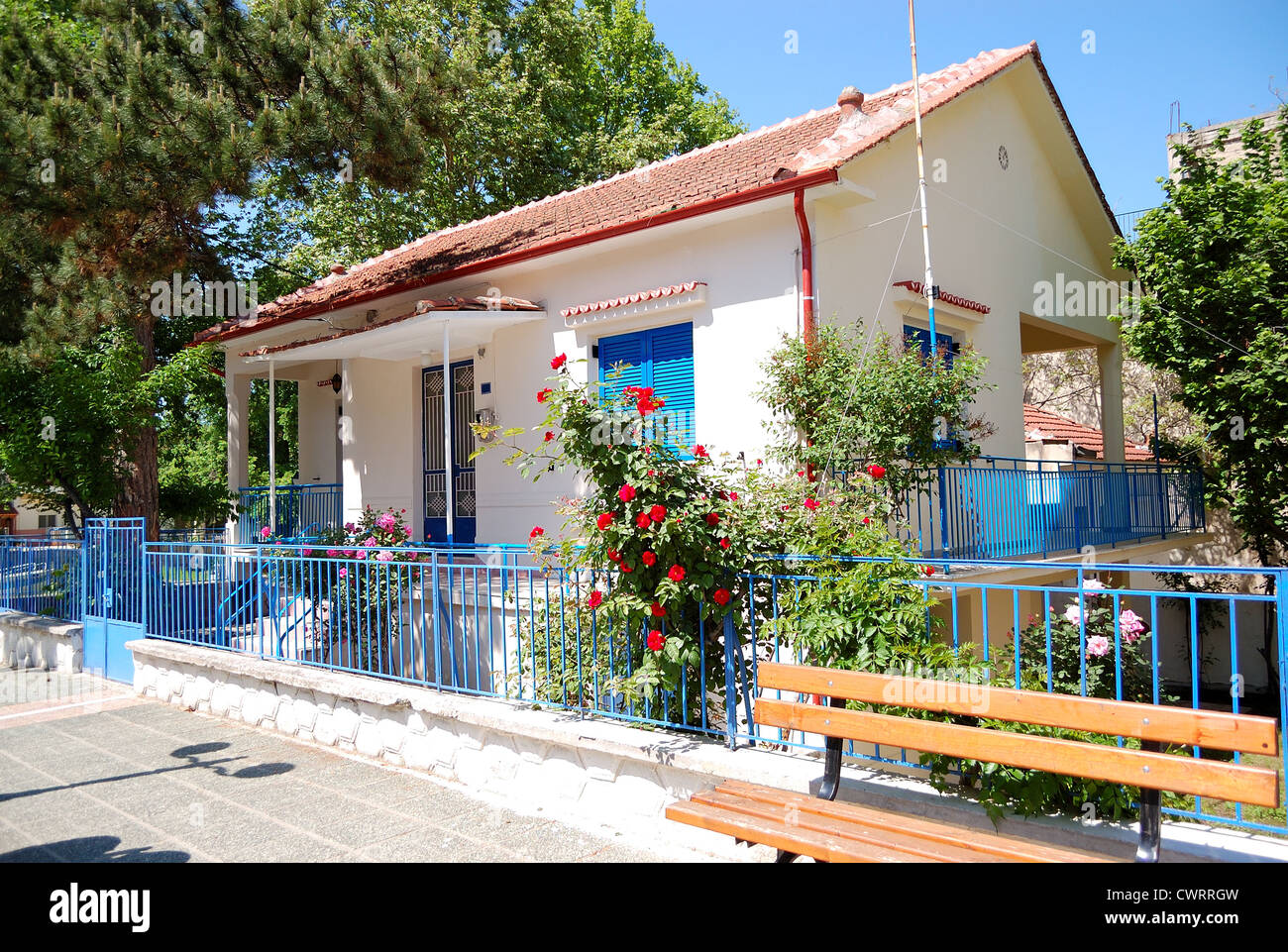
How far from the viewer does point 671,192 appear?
31.4ft

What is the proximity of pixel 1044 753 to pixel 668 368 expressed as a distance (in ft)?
21.5

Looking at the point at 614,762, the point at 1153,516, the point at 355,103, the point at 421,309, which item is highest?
the point at 355,103

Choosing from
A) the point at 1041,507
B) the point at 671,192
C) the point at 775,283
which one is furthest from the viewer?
the point at 1041,507

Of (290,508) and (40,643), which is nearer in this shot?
(40,643)

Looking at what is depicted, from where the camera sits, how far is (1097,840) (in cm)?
318

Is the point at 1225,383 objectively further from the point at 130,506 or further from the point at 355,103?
the point at 130,506

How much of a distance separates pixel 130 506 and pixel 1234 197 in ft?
49.7

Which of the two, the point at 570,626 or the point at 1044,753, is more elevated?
the point at 570,626

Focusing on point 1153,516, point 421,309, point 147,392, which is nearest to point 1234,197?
point 1153,516

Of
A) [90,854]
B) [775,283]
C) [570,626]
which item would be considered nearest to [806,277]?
[775,283]

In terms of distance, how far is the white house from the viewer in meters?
8.24

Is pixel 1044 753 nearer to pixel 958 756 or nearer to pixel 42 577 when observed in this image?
pixel 958 756

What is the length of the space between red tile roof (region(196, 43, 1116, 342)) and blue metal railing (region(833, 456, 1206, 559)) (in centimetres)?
308
